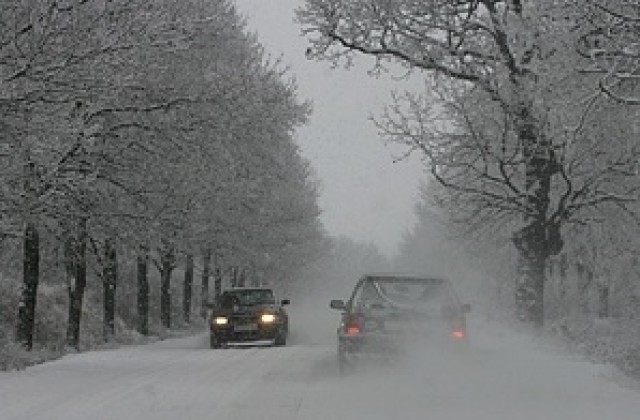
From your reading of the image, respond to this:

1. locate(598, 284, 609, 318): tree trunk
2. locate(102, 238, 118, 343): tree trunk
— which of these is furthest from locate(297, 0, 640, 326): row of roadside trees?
locate(598, 284, 609, 318): tree trunk

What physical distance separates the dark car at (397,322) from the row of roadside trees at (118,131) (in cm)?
474

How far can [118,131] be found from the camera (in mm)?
19234

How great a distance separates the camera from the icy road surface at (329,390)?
9617mm

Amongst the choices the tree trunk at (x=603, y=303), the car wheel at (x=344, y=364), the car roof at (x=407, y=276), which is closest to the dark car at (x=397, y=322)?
the car wheel at (x=344, y=364)

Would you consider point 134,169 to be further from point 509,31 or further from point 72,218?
point 509,31

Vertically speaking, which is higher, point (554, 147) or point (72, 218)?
point (554, 147)

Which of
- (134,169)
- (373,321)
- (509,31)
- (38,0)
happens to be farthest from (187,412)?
(509,31)

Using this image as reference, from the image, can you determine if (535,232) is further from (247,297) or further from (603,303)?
(603,303)

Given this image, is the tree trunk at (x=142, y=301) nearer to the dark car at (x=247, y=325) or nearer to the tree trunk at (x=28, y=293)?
the dark car at (x=247, y=325)

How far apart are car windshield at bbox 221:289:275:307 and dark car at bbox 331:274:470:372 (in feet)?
38.5

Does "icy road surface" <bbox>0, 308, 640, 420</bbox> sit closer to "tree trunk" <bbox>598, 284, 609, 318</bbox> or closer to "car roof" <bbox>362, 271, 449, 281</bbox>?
"car roof" <bbox>362, 271, 449, 281</bbox>

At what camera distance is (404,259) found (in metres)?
110

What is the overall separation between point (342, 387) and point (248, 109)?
8.67 meters

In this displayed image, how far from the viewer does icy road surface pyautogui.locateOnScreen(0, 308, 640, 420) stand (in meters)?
9.62
